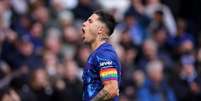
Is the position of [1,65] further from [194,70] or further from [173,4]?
[173,4]

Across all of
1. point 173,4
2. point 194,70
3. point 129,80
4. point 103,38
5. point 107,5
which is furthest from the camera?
point 173,4

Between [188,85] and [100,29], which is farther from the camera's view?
[188,85]

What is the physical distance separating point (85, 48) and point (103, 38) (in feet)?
21.8

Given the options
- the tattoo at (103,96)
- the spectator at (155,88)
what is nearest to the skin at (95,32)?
the tattoo at (103,96)

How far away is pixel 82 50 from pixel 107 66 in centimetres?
688

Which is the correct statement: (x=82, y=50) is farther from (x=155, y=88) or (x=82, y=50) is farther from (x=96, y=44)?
(x=96, y=44)

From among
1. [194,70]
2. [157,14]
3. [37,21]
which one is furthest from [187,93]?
[37,21]

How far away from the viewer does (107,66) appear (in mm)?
7723

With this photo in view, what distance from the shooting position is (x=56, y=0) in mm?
16031

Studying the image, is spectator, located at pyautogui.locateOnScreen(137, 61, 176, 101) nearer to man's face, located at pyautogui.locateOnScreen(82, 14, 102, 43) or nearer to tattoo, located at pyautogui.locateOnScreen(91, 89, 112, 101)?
man's face, located at pyautogui.locateOnScreen(82, 14, 102, 43)

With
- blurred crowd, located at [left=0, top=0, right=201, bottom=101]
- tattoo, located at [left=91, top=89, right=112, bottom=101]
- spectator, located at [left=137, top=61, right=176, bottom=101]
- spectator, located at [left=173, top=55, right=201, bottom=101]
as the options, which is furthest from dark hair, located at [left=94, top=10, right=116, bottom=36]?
spectator, located at [left=173, top=55, right=201, bottom=101]

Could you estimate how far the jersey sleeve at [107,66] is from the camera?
7.69 metres

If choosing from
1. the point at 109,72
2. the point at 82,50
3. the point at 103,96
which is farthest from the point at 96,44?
the point at 82,50

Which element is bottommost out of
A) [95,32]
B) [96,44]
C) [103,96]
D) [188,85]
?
[103,96]
